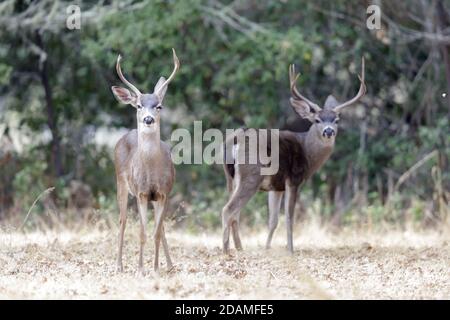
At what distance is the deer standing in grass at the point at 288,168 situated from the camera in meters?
11.4

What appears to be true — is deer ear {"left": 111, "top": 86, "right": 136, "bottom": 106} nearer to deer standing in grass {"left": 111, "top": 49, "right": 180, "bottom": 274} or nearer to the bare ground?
deer standing in grass {"left": 111, "top": 49, "right": 180, "bottom": 274}

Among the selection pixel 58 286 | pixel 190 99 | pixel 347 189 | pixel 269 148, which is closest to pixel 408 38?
pixel 347 189

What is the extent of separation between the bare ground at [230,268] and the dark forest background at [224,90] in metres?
4.08

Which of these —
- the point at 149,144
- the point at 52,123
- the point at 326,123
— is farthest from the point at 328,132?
the point at 52,123

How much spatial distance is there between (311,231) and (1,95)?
814 cm

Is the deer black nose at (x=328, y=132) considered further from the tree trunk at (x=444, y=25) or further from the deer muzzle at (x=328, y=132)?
the tree trunk at (x=444, y=25)

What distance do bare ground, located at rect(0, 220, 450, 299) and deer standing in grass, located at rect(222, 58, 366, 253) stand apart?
0.35 m

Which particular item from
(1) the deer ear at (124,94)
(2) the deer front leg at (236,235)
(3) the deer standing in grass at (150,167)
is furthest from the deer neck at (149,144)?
(2) the deer front leg at (236,235)

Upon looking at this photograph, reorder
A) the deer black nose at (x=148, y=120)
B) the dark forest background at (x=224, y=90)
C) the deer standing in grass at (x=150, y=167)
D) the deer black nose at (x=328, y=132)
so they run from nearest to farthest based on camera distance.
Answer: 1. the deer black nose at (x=148, y=120)
2. the deer standing in grass at (x=150, y=167)
3. the deer black nose at (x=328, y=132)
4. the dark forest background at (x=224, y=90)

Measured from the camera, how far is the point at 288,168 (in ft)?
38.7

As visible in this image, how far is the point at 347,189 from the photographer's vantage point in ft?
61.2

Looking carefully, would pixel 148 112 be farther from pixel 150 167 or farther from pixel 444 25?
pixel 444 25

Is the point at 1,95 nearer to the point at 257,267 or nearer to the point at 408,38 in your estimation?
the point at 408,38

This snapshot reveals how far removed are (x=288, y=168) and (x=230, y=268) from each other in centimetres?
264
